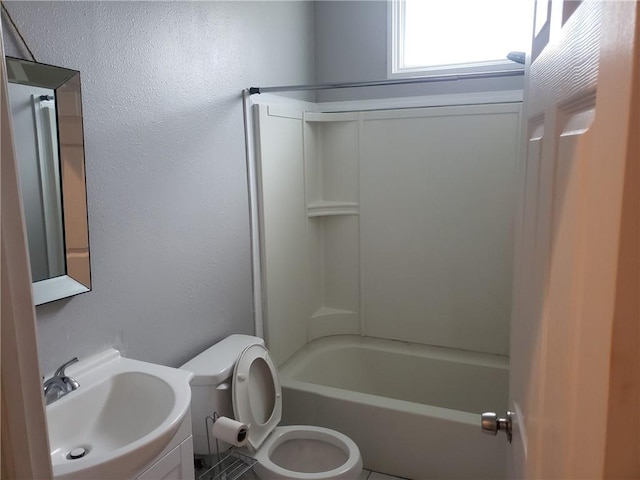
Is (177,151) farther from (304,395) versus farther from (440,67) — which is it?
(440,67)

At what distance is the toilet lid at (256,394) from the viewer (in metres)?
1.93

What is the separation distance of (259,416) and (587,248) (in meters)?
1.93

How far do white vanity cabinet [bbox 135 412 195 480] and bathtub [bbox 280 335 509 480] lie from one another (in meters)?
1.01

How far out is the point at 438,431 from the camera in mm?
2248

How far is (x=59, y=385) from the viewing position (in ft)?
4.68

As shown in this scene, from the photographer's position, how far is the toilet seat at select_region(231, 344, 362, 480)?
1.91 m

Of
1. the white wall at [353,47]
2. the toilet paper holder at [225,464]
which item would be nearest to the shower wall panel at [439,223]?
the white wall at [353,47]

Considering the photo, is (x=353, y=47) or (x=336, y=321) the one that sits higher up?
(x=353, y=47)

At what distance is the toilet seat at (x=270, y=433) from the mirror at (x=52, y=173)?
0.75 meters

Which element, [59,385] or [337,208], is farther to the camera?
[337,208]

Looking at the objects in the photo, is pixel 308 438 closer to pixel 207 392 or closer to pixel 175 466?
pixel 207 392

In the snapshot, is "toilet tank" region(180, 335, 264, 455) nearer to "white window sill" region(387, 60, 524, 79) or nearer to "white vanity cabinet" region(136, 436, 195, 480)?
"white vanity cabinet" region(136, 436, 195, 480)

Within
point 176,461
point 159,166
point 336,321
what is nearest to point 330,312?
point 336,321

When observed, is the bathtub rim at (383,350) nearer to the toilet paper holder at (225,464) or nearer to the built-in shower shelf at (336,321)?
the built-in shower shelf at (336,321)
